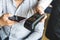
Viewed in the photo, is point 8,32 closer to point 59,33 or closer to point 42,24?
point 42,24

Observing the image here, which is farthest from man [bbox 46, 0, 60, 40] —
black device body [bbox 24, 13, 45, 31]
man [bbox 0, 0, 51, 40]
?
man [bbox 0, 0, 51, 40]

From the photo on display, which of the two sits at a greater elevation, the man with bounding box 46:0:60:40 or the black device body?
the man with bounding box 46:0:60:40

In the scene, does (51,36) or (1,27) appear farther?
(1,27)

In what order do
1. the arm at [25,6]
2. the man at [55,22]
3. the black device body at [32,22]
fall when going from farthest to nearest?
the arm at [25,6] < the black device body at [32,22] < the man at [55,22]

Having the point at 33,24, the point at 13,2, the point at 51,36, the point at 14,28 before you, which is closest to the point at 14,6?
the point at 13,2

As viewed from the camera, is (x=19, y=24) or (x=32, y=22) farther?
(x=19, y=24)

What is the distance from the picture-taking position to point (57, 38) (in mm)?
597

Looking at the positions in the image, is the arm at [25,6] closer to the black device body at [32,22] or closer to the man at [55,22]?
the black device body at [32,22]

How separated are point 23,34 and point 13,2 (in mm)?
227

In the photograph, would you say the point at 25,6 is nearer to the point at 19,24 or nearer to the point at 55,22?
the point at 19,24

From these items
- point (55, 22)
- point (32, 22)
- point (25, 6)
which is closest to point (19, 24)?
point (25, 6)

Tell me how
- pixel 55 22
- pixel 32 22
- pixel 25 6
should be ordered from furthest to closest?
pixel 25 6
pixel 32 22
pixel 55 22

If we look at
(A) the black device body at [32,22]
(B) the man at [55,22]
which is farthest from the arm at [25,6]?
(B) the man at [55,22]

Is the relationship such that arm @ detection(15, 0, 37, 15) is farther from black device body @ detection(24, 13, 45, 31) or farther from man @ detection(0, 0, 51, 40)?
black device body @ detection(24, 13, 45, 31)
